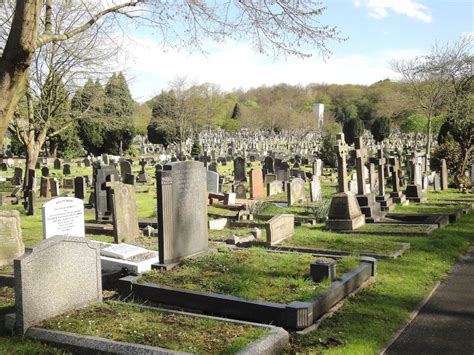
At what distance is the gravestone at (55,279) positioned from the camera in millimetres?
5586

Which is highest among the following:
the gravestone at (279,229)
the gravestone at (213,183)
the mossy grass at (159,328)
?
the gravestone at (213,183)

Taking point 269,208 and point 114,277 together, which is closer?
point 114,277

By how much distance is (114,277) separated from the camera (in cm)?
810

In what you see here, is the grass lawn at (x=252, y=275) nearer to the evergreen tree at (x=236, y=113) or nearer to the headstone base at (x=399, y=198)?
the headstone base at (x=399, y=198)

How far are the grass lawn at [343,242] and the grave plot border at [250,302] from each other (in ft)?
8.07

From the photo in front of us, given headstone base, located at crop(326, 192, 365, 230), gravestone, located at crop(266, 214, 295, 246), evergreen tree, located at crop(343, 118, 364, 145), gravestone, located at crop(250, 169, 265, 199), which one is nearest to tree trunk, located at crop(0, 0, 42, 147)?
gravestone, located at crop(266, 214, 295, 246)

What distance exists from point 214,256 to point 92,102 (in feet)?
59.9

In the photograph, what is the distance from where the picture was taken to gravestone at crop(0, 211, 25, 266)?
9.10m

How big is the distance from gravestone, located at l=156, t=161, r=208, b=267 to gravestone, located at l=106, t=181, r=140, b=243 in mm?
2902

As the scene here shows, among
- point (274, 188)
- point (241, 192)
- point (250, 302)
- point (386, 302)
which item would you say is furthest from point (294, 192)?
point (250, 302)

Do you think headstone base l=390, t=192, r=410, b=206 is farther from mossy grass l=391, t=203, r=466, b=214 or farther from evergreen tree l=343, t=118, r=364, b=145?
evergreen tree l=343, t=118, r=364, b=145

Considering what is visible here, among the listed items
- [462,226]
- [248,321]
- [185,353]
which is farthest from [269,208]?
[185,353]

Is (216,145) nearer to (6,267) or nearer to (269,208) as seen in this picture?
(269,208)

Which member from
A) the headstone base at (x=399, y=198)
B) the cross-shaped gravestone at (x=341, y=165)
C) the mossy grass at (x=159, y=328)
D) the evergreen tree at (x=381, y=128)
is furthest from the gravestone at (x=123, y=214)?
the evergreen tree at (x=381, y=128)
